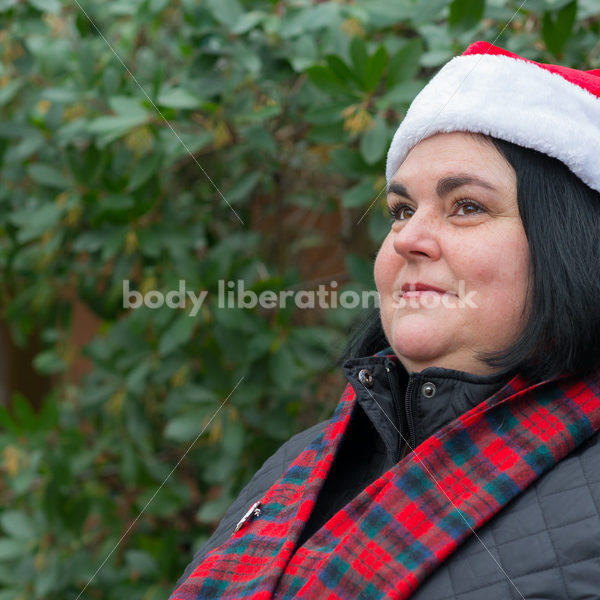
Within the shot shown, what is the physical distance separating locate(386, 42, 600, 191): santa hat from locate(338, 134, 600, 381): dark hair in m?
0.03

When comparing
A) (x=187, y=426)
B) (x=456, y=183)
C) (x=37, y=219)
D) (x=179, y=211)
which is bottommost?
(x=187, y=426)

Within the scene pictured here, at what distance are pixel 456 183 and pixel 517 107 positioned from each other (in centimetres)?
13

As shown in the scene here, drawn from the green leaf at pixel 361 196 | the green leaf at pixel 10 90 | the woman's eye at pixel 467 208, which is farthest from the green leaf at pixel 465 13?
the green leaf at pixel 10 90

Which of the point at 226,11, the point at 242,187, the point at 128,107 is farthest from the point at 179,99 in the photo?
the point at 242,187

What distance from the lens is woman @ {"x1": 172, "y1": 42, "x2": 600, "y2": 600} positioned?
97cm

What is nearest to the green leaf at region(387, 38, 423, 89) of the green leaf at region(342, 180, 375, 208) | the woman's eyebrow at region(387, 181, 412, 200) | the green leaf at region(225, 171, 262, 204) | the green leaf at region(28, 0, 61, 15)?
the green leaf at region(342, 180, 375, 208)

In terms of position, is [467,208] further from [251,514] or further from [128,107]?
[128,107]

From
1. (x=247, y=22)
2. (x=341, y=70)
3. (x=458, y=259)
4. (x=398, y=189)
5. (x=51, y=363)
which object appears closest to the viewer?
(x=458, y=259)

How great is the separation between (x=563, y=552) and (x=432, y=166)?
1.77 ft

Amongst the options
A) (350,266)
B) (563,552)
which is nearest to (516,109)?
(563,552)

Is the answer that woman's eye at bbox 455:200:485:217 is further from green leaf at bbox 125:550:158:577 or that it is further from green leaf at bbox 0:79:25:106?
green leaf at bbox 0:79:25:106

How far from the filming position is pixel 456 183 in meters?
1.15

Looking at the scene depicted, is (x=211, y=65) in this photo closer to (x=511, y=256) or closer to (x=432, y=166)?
(x=432, y=166)

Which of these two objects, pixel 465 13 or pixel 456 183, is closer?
pixel 456 183
